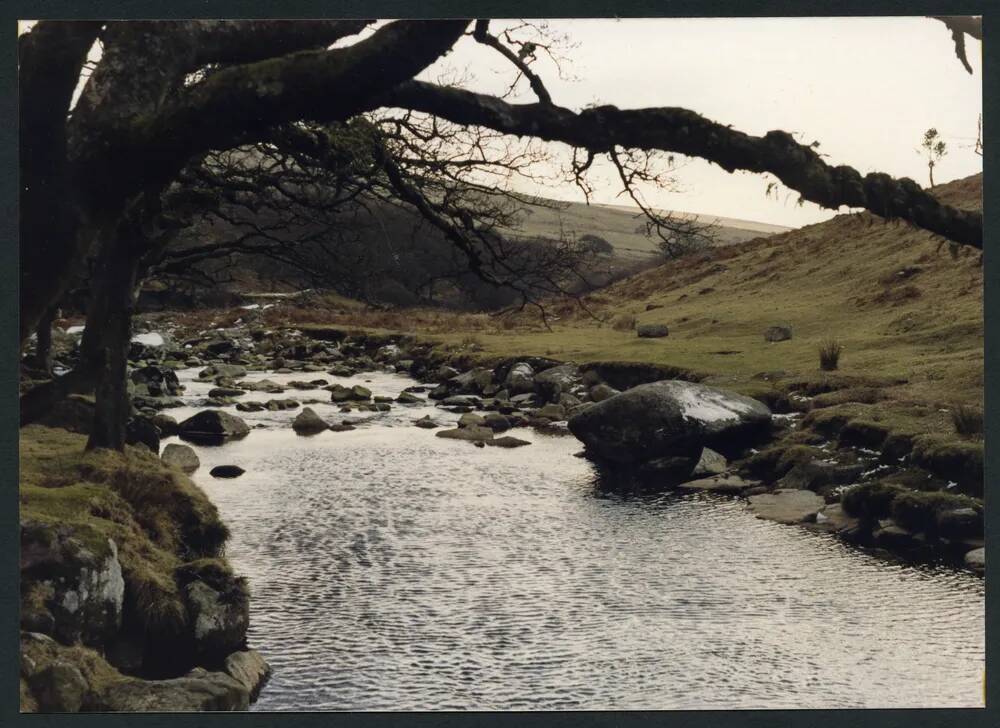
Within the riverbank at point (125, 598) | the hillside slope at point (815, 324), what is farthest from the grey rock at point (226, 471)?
the hillside slope at point (815, 324)

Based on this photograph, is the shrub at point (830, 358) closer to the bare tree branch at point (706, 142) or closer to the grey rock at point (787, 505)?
the grey rock at point (787, 505)

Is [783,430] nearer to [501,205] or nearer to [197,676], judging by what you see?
[501,205]

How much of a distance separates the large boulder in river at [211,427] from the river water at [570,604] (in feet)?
19.7

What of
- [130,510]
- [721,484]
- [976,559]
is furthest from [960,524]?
[130,510]

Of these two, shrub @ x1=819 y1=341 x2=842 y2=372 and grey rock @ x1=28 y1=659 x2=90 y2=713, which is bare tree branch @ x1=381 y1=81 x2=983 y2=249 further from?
shrub @ x1=819 y1=341 x2=842 y2=372

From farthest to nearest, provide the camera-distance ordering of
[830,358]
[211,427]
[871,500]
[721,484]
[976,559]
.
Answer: [830,358] < [211,427] < [721,484] < [871,500] < [976,559]

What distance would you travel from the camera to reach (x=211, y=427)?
94.8 feet

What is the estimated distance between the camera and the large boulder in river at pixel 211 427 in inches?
1133

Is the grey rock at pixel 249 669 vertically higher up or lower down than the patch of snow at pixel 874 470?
lower down

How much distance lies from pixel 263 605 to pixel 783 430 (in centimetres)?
1434

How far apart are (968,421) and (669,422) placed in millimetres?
6646

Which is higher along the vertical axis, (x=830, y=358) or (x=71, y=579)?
(x=830, y=358)

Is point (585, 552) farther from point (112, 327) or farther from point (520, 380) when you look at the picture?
point (520, 380)

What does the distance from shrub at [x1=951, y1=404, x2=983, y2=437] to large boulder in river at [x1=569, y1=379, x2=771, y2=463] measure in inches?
214
